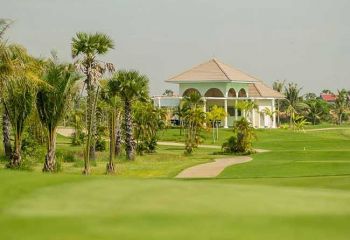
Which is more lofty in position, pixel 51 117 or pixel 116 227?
pixel 51 117

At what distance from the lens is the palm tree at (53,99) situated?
25.5 meters

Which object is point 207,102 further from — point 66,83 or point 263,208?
point 263,208

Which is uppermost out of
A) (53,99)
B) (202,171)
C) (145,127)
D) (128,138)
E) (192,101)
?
(192,101)

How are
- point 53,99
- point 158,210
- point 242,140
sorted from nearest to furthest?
point 158,210 < point 53,99 < point 242,140

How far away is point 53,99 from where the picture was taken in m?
25.8

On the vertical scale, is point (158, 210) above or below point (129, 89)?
below

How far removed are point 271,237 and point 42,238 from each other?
1.90 meters

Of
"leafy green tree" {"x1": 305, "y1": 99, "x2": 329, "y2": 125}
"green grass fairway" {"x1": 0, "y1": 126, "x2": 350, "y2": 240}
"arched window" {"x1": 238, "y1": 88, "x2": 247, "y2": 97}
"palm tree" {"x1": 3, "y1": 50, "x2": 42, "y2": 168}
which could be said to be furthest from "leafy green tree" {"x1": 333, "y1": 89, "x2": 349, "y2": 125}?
"green grass fairway" {"x1": 0, "y1": 126, "x2": 350, "y2": 240}

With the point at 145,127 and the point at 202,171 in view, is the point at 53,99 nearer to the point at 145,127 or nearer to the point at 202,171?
the point at 202,171

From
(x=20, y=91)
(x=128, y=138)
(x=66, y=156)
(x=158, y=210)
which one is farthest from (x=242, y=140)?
(x=158, y=210)

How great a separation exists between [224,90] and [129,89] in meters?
43.8

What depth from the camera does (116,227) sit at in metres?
5.35

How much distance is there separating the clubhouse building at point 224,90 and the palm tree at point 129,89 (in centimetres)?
3817

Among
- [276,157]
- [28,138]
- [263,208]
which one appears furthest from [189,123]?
[263,208]
